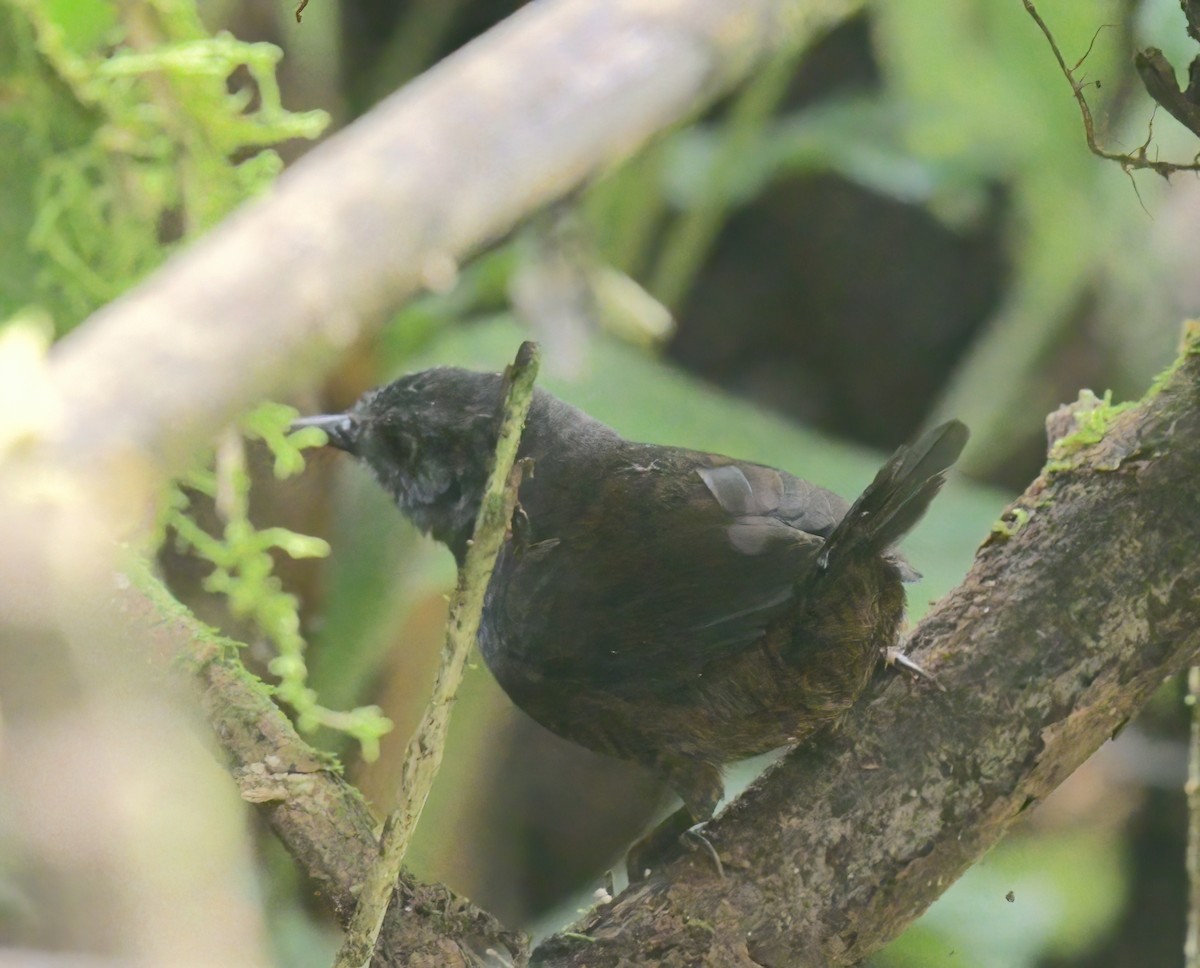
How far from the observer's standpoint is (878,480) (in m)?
1.54

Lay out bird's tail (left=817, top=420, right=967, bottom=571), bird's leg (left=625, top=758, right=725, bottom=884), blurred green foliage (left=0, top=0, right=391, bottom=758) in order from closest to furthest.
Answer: bird's tail (left=817, top=420, right=967, bottom=571) → bird's leg (left=625, top=758, right=725, bottom=884) → blurred green foliage (left=0, top=0, right=391, bottom=758)

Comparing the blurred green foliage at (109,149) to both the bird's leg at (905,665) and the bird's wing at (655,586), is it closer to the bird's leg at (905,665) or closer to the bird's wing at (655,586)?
the bird's wing at (655,586)

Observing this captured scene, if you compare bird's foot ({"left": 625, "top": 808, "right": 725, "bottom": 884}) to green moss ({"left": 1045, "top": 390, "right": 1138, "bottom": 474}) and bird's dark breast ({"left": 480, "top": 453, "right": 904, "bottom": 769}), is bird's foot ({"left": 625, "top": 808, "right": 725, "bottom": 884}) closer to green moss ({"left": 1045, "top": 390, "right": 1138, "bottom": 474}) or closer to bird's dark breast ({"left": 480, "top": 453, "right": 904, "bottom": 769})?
bird's dark breast ({"left": 480, "top": 453, "right": 904, "bottom": 769})

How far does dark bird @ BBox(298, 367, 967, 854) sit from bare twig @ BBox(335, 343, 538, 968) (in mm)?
433

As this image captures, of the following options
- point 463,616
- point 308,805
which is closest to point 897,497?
point 463,616

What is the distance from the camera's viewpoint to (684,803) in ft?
5.76

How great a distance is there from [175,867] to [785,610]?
32.5 inches

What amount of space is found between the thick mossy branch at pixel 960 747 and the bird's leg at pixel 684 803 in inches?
2.2

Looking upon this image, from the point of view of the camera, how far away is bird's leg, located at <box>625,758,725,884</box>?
173 cm

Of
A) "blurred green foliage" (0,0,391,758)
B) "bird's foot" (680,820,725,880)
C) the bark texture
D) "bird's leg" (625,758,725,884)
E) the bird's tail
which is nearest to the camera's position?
the bark texture

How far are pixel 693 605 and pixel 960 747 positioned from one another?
40cm

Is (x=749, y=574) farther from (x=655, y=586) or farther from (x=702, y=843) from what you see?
(x=702, y=843)

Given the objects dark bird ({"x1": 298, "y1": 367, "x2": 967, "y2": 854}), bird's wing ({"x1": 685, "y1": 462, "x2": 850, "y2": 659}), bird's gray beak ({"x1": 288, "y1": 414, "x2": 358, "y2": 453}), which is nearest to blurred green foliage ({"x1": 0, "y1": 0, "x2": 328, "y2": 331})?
bird's gray beak ({"x1": 288, "y1": 414, "x2": 358, "y2": 453})

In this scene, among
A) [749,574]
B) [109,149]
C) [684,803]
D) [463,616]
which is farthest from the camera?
[109,149]
